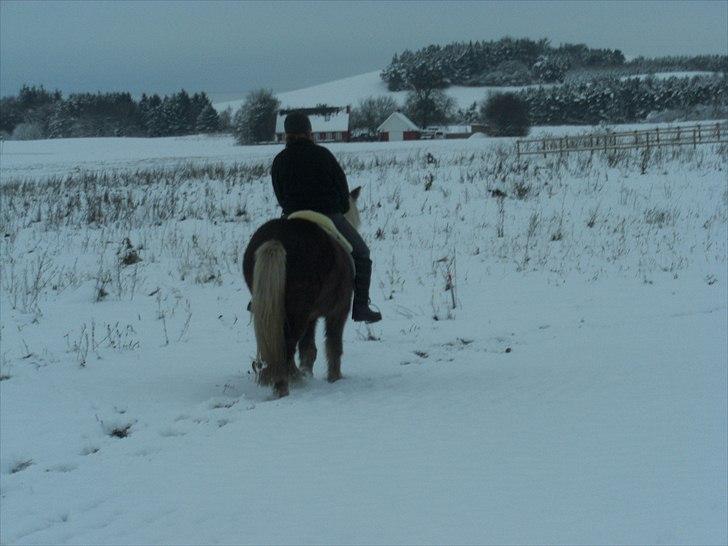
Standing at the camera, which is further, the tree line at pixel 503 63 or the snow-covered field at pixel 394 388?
the tree line at pixel 503 63

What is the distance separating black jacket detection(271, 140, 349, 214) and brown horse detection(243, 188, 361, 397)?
0.46 m

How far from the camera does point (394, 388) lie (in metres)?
5.95

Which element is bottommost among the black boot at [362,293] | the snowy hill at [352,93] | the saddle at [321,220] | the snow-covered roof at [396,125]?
the black boot at [362,293]

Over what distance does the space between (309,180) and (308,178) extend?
2 cm

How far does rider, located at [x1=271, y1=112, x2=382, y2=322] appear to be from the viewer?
6.12 meters

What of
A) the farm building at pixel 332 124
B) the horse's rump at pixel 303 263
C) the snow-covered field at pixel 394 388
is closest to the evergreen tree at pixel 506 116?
the farm building at pixel 332 124

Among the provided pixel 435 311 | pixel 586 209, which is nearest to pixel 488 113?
pixel 586 209

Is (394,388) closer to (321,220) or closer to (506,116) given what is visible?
(321,220)

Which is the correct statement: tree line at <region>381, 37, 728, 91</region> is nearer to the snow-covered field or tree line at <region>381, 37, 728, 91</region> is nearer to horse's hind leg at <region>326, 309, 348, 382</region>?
the snow-covered field

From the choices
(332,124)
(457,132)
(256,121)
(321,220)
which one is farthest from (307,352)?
(457,132)

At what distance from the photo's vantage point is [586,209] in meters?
13.6

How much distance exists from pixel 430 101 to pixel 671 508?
84.2 meters

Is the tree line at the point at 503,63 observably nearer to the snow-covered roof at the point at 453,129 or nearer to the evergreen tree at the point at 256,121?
the snow-covered roof at the point at 453,129

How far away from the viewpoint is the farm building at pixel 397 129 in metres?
68.8
